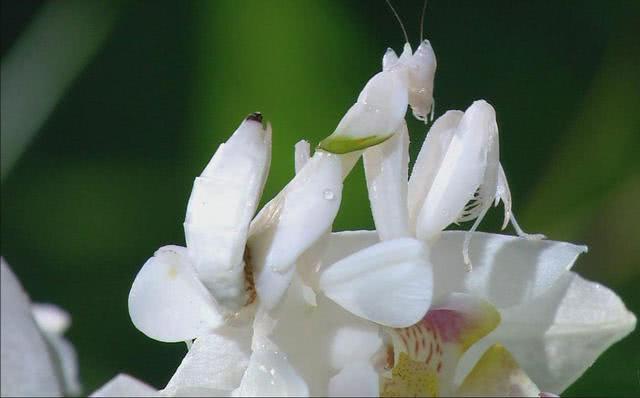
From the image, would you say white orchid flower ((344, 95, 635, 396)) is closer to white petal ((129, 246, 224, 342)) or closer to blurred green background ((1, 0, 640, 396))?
white petal ((129, 246, 224, 342))

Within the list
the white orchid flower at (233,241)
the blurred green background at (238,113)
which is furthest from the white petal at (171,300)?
the blurred green background at (238,113)

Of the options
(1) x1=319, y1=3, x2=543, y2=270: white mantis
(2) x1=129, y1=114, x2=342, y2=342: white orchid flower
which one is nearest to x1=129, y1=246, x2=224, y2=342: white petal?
(2) x1=129, y1=114, x2=342, y2=342: white orchid flower

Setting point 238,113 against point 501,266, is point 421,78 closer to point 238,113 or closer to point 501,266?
point 501,266

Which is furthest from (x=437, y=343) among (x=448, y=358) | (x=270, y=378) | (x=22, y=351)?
(x=22, y=351)

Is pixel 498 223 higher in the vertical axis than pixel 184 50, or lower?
lower

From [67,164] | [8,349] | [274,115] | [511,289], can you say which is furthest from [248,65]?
[8,349]

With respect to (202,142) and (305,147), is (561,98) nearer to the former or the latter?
(202,142)
